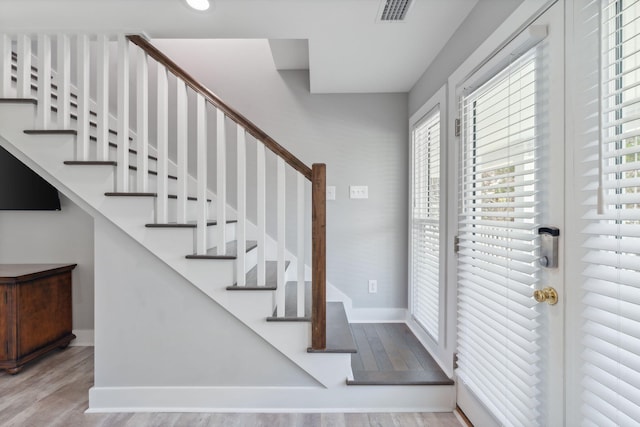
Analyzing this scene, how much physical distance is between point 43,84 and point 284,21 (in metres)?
1.50

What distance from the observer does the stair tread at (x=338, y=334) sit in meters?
1.90

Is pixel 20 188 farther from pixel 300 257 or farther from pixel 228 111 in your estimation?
pixel 300 257

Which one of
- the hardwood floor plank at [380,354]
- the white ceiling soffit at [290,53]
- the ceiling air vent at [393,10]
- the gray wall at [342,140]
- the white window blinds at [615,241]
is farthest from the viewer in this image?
the gray wall at [342,140]

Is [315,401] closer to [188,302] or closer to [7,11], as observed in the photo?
[188,302]

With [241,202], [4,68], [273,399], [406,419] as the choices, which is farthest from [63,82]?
[406,419]

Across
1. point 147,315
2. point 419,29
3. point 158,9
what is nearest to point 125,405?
point 147,315

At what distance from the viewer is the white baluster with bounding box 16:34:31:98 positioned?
1928 millimetres

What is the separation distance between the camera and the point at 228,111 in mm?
1927

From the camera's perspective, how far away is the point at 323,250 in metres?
1.87

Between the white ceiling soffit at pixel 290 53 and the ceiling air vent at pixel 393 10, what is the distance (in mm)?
850

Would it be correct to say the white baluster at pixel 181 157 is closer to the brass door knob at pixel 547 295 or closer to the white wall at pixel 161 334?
the white wall at pixel 161 334

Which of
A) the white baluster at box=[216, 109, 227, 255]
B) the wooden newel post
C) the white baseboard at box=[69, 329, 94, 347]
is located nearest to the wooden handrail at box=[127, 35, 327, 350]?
the wooden newel post

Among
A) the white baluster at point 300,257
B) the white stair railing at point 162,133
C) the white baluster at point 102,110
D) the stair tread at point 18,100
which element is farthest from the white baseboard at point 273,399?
the stair tread at point 18,100

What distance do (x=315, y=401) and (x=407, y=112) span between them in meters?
2.44
